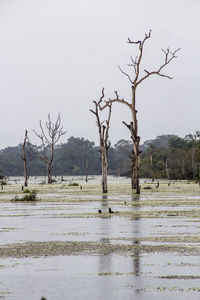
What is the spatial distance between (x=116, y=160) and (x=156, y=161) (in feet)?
234

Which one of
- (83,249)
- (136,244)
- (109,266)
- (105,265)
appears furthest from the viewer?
(136,244)

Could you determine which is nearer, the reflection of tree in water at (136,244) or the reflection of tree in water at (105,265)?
the reflection of tree in water at (105,265)

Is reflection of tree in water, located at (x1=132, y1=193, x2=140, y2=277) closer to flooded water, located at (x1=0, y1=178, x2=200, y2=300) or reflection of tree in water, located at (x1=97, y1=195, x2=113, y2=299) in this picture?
flooded water, located at (x1=0, y1=178, x2=200, y2=300)

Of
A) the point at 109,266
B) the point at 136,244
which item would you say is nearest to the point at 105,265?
the point at 109,266

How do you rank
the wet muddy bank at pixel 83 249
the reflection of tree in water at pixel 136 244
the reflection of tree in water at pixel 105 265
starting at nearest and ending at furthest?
the reflection of tree in water at pixel 105 265
the reflection of tree in water at pixel 136 244
the wet muddy bank at pixel 83 249

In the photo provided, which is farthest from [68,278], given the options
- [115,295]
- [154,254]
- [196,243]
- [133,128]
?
[133,128]

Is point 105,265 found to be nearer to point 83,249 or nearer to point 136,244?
point 83,249

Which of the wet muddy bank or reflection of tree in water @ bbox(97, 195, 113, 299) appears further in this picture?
the wet muddy bank

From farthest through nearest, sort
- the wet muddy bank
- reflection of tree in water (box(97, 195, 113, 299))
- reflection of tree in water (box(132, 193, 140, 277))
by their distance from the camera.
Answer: the wet muddy bank
reflection of tree in water (box(132, 193, 140, 277))
reflection of tree in water (box(97, 195, 113, 299))

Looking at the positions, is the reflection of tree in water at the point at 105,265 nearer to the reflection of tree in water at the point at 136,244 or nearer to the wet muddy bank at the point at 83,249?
the reflection of tree in water at the point at 136,244

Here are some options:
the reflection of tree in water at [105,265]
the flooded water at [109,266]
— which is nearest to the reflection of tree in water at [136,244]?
the flooded water at [109,266]

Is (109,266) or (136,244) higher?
(136,244)

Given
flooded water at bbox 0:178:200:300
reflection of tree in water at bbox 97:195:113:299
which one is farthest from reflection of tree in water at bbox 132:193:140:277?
reflection of tree in water at bbox 97:195:113:299

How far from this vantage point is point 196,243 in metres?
15.0
